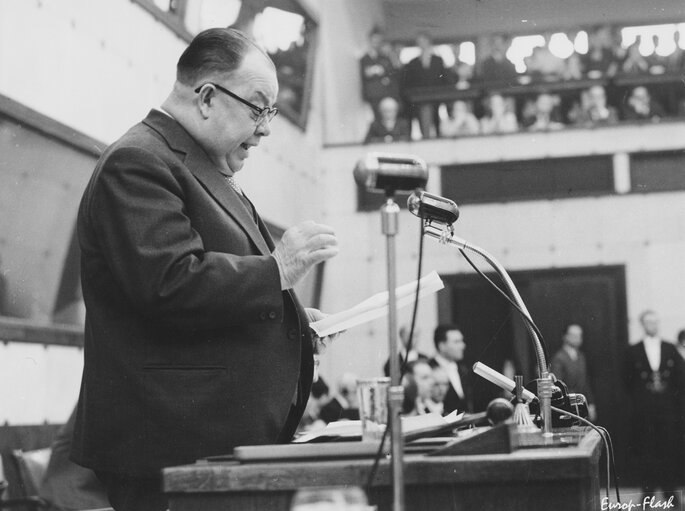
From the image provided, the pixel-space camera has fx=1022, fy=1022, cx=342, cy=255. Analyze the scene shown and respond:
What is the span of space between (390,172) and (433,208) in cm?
53

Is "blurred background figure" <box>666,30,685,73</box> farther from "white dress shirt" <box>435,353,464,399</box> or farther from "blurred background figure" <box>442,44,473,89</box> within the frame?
"white dress shirt" <box>435,353,464,399</box>

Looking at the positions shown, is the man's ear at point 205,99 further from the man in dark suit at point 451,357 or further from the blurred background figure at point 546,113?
the blurred background figure at point 546,113

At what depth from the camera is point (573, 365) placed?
8641mm

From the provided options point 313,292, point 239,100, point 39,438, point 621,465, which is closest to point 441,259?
point 313,292

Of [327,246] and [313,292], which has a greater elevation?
[313,292]

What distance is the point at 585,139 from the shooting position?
1014cm

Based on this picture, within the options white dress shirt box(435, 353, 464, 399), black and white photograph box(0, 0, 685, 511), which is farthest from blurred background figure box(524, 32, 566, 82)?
white dress shirt box(435, 353, 464, 399)

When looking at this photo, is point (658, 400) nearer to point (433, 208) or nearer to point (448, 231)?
point (448, 231)

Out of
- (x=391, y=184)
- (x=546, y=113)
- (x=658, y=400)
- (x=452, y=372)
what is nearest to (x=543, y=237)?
(x=546, y=113)

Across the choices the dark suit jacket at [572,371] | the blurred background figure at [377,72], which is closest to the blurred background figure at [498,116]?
the blurred background figure at [377,72]

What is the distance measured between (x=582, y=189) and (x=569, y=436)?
336 inches

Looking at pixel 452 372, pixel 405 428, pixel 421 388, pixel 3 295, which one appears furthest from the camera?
pixel 452 372

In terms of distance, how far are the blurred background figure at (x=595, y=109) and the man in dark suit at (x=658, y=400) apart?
8.43ft

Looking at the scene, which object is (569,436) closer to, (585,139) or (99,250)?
(99,250)
